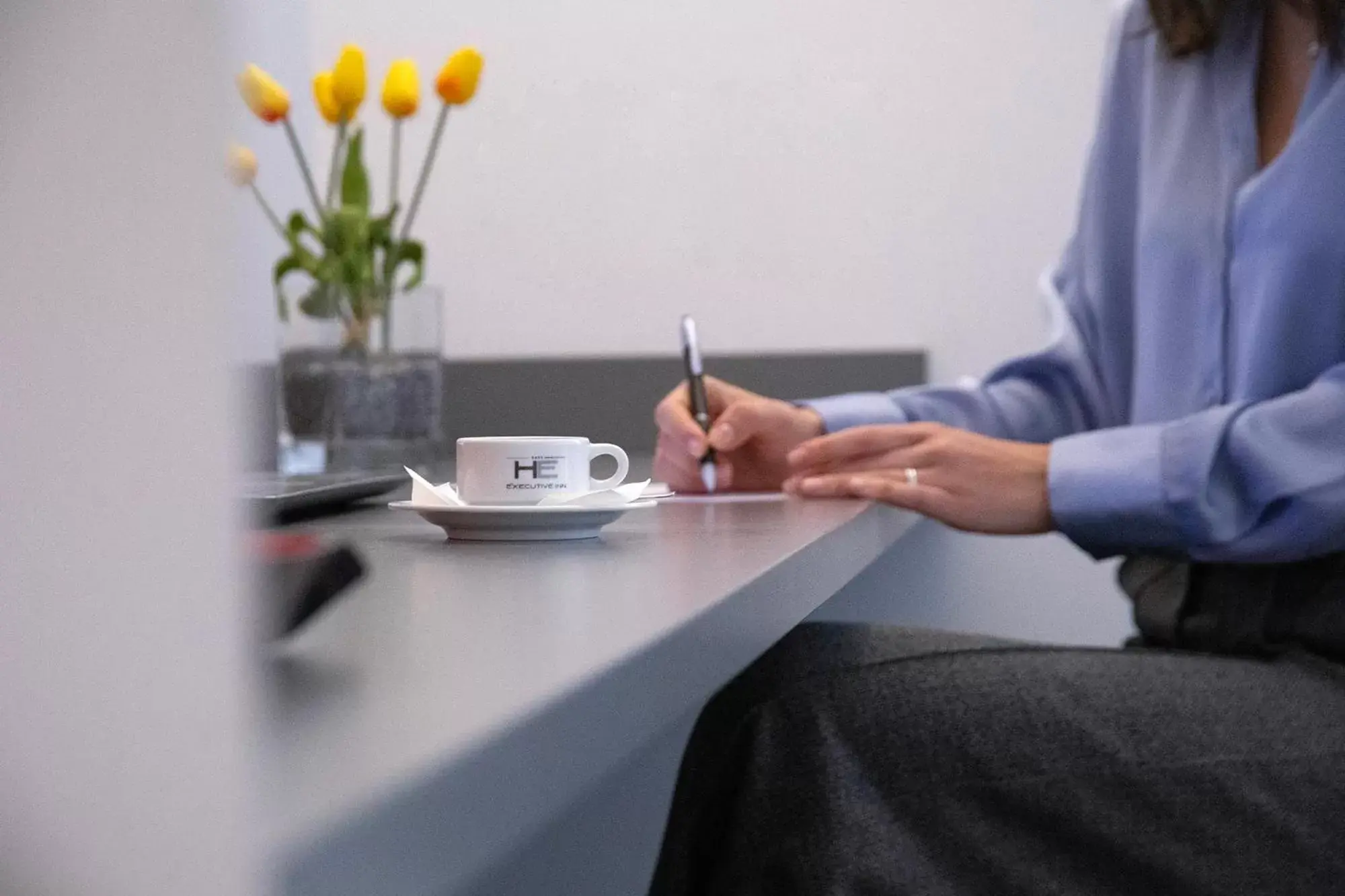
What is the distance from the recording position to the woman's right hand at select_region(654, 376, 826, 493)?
97 cm

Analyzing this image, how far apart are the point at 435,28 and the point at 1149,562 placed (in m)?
1.18

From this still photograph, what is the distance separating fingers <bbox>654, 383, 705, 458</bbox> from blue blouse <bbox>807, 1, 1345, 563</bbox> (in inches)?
4.8

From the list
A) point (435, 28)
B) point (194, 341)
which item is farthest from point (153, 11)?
point (435, 28)

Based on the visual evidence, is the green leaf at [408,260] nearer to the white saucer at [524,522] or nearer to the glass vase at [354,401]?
the glass vase at [354,401]

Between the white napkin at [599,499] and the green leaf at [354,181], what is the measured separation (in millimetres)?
985

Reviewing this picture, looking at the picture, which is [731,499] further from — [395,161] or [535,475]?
[395,161]

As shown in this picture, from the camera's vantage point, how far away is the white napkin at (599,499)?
1.89ft

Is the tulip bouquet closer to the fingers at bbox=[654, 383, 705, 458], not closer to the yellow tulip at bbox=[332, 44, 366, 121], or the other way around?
the yellow tulip at bbox=[332, 44, 366, 121]

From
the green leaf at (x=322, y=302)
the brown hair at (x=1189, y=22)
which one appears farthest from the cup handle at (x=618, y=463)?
the green leaf at (x=322, y=302)

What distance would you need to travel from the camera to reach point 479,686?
23cm

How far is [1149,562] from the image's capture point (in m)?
1.01

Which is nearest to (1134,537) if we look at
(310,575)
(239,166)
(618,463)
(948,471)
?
(948,471)

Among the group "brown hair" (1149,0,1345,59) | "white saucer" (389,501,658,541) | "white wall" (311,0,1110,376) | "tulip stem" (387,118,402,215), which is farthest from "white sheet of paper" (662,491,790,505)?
"tulip stem" (387,118,402,215)

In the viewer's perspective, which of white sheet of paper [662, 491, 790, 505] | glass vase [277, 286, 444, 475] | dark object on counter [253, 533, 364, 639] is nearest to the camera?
dark object on counter [253, 533, 364, 639]
